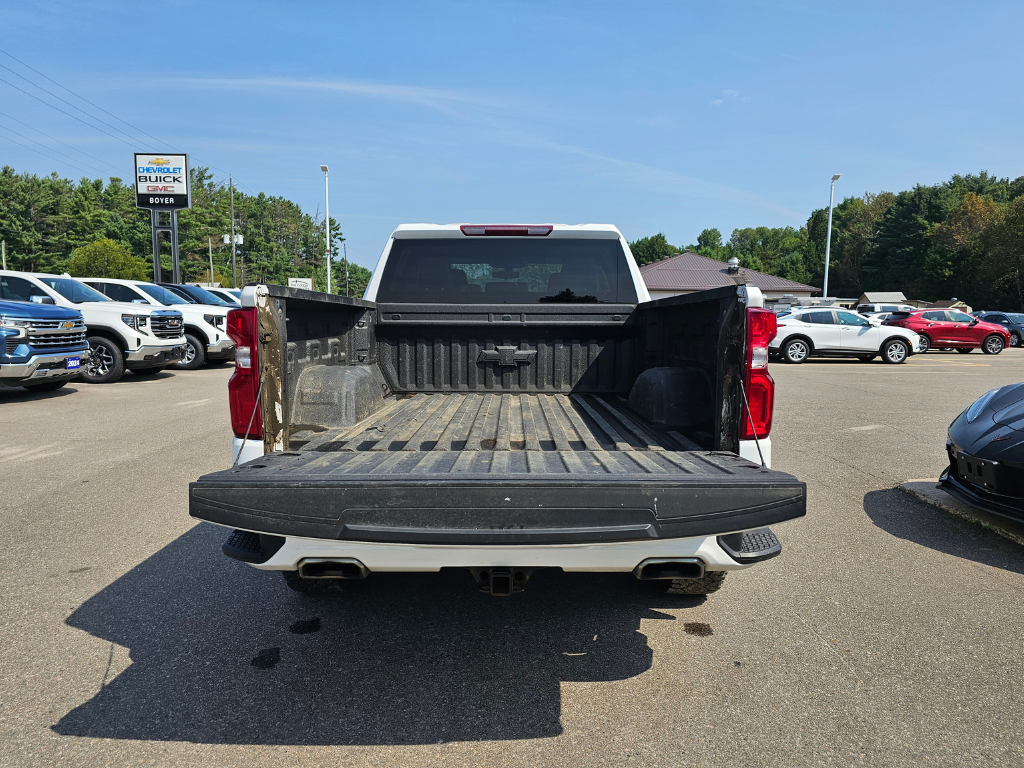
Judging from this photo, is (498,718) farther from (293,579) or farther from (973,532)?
(973,532)

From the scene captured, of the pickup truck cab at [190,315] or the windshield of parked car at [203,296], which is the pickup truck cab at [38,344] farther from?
the windshield of parked car at [203,296]

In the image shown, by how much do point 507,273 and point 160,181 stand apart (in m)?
30.7

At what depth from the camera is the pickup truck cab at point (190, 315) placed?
14.1m

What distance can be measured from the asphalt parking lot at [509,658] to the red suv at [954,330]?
2343 centimetres

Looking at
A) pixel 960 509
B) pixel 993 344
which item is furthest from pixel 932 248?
pixel 960 509

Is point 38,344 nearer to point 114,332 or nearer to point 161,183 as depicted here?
point 114,332

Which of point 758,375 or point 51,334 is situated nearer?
point 758,375

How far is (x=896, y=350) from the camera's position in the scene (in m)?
19.4

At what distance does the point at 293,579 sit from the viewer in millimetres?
3238

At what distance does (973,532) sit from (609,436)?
311cm

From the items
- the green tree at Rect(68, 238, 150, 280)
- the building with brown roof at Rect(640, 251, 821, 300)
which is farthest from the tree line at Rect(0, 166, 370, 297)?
the building with brown roof at Rect(640, 251, 821, 300)

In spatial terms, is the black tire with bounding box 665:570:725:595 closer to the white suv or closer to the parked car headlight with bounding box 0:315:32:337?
the parked car headlight with bounding box 0:315:32:337

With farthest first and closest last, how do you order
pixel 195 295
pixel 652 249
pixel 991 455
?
pixel 652 249 < pixel 195 295 < pixel 991 455

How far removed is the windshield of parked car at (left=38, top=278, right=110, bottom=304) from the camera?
1192 centimetres
